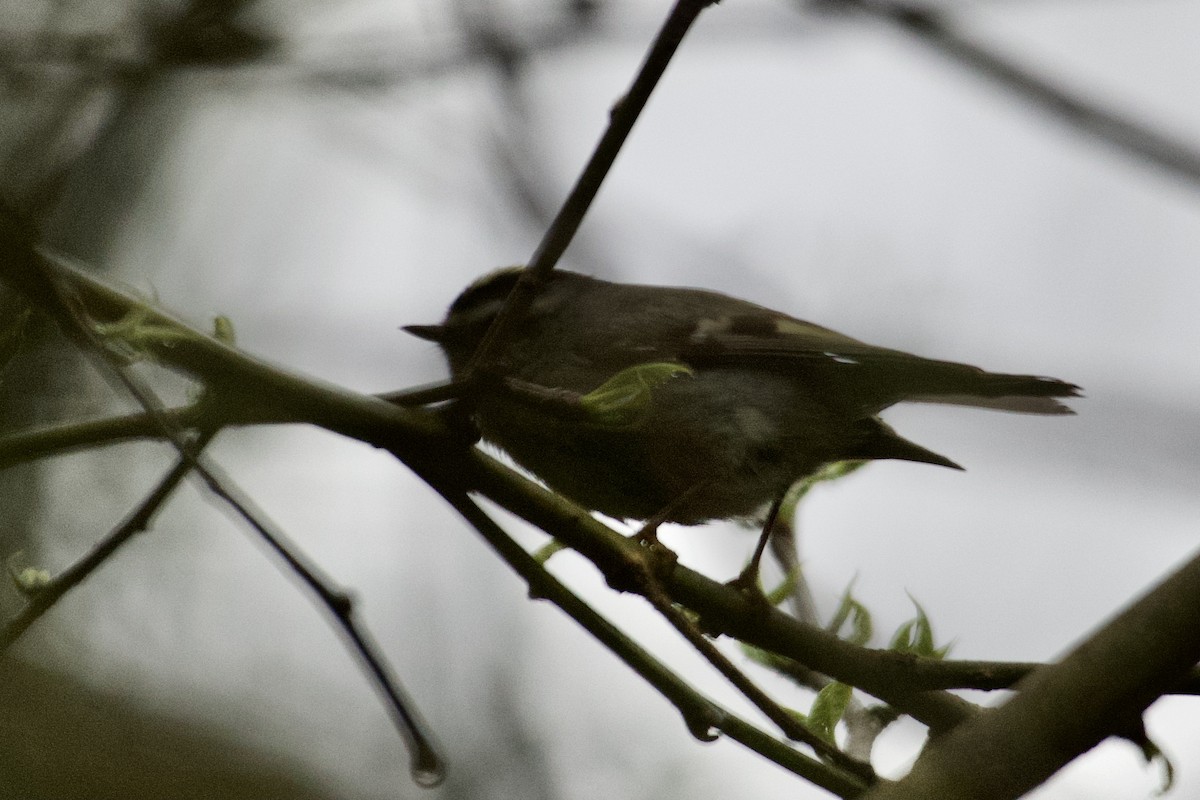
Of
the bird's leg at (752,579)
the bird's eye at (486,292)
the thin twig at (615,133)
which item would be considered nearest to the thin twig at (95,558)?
the thin twig at (615,133)

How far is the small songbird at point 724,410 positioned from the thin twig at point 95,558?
123 cm

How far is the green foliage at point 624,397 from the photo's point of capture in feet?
7.17

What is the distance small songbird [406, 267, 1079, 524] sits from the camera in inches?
133

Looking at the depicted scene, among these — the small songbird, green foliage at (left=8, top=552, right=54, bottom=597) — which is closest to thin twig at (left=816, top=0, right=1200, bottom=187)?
the small songbird

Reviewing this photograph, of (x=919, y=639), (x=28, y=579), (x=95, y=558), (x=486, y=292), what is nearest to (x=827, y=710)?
(x=919, y=639)

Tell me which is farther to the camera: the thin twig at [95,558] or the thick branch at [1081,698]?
the thin twig at [95,558]

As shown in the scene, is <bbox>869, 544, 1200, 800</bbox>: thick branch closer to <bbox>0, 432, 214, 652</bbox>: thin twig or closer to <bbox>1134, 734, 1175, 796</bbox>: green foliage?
<bbox>1134, 734, 1175, 796</bbox>: green foliage

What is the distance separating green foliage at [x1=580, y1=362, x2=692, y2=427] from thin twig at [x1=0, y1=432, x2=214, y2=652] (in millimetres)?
695

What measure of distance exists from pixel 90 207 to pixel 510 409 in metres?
4.19

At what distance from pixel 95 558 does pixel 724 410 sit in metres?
1.94

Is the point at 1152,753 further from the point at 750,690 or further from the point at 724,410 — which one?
the point at 724,410

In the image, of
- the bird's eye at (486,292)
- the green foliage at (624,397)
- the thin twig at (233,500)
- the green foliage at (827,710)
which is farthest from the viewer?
the bird's eye at (486,292)

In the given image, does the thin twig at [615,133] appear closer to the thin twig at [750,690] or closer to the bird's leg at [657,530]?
the thin twig at [750,690]

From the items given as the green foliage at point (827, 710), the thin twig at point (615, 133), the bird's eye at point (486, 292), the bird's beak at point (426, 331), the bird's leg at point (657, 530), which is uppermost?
the thin twig at point (615, 133)
